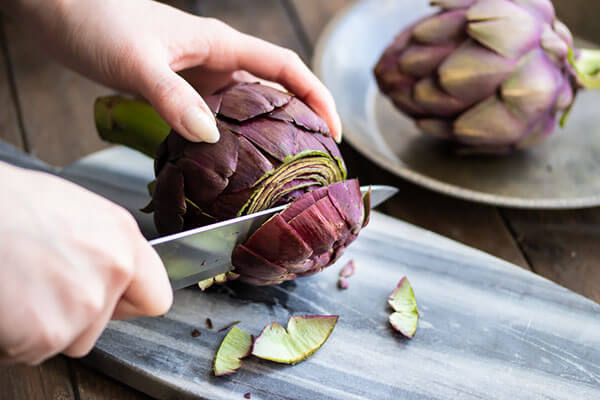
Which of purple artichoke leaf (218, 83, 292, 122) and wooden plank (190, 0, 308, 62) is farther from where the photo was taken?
wooden plank (190, 0, 308, 62)

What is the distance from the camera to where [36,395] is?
1.93 feet

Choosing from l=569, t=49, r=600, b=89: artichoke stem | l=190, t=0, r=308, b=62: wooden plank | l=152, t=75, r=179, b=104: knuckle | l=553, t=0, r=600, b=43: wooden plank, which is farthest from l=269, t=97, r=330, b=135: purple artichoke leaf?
l=553, t=0, r=600, b=43: wooden plank

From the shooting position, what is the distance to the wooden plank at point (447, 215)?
0.81m

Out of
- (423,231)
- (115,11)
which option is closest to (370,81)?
(423,231)

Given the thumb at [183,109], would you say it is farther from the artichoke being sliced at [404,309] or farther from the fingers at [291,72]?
the artichoke being sliced at [404,309]

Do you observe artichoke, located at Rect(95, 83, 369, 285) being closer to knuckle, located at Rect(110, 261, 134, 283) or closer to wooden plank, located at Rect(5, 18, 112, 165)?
knuckle, located at Rect(110, 261, 134, 283)

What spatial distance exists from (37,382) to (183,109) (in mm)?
322

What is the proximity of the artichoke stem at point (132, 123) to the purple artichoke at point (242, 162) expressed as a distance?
0.09 metres

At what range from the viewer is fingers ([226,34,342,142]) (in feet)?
2.40

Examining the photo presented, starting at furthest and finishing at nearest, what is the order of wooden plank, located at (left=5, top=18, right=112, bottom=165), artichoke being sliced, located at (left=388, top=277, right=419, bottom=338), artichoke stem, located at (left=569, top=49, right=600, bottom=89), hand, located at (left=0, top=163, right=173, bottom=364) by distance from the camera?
1. wooden plank, located at (left=5, top=18, right=112, bottom=165)
2. artichoke stem, located at (left=569, top=49, right=600, bottom=89)
3. artichoke being sliced, located at (left=388, top=277, right=419, bottom=338)
4. hand, located at (left=0, top=163, right=173, bottom=364)

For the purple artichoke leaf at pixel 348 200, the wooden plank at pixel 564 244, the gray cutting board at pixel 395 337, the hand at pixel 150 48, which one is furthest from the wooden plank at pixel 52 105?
the wooden plank at pixel 564 244

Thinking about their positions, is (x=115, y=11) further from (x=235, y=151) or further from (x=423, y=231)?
(x=423, y=231)

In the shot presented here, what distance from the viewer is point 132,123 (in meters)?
0.71

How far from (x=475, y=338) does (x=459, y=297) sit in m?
0.06
